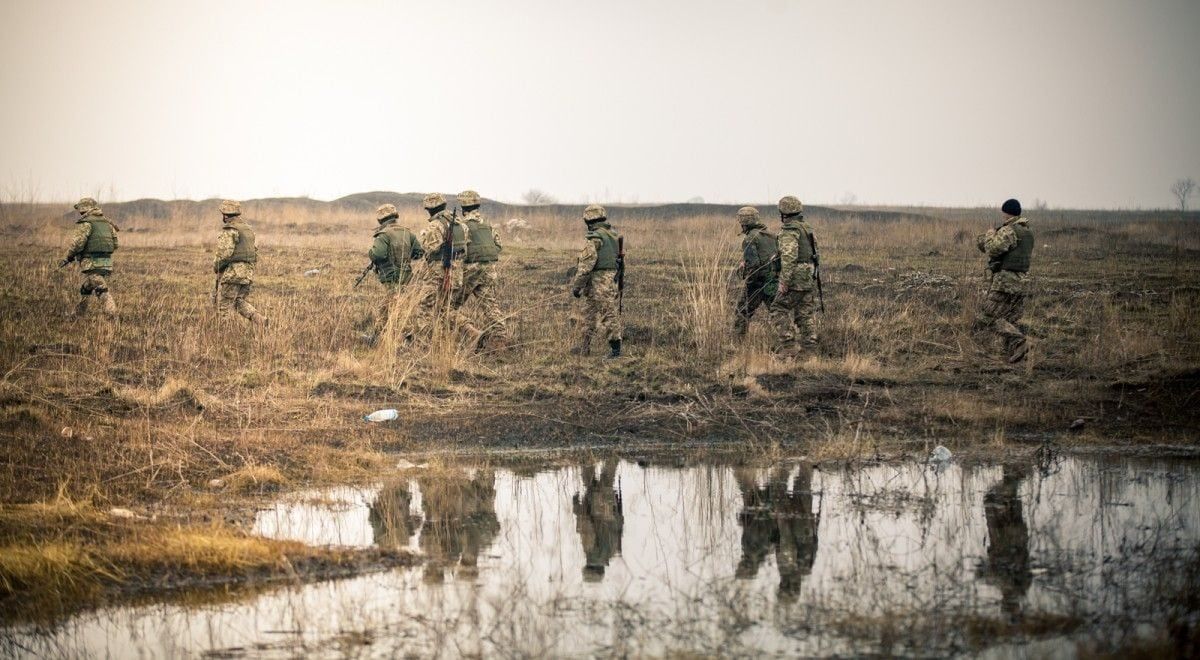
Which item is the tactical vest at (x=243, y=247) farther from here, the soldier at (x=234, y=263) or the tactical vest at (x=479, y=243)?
the tactical vest at (x=479, y=243)

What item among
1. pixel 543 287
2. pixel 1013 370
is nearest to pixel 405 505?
pixel 1013 370

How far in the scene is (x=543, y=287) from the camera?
1903 cm

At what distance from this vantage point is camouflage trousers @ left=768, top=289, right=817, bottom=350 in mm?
12992

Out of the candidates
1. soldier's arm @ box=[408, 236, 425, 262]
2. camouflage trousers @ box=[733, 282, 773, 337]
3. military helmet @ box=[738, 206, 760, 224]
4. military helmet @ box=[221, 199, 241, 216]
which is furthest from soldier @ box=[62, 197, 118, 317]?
military helmet @ box=[738, 206, 760, 224]

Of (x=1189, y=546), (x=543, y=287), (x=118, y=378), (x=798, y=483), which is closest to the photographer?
(x=1189, y=546)

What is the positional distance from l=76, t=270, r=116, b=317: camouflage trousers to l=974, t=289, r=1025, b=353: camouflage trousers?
34.0 ft

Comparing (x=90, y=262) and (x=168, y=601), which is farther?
(x=90, y=262)

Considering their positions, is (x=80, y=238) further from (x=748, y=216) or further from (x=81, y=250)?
(x=748, y=216)

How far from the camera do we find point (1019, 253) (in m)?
12.8

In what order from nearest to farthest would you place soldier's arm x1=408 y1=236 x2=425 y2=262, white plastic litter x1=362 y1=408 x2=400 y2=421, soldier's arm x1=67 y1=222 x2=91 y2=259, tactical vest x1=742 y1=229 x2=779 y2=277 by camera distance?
white plastic litter x1=362 y1=408 x2=400 y2=421, tactical vest x1=742 y1=229 x2=779 y2=277, soldier's arm x1=408 y1=236 x2=425 y2=262, soldier's arm x1=67 y1=222 x2=91 y2=259

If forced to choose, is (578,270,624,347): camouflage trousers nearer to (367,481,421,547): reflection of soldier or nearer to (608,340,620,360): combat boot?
(608,340,620,360): combat boot

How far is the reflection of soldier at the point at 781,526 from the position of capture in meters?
6.35

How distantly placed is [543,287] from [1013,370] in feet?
26.9

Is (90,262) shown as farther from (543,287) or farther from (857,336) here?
(857,336)
